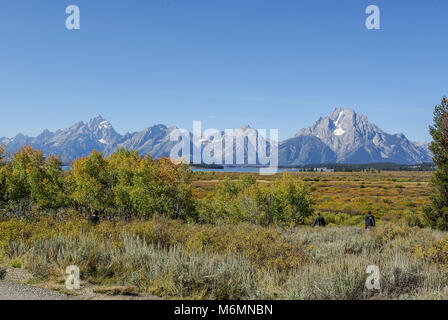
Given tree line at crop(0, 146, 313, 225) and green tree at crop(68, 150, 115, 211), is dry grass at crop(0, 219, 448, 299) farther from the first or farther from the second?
green tree at crop(68, 150, 115, 211)

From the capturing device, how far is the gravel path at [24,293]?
684 centimetres

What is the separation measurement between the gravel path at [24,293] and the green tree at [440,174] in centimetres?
2246

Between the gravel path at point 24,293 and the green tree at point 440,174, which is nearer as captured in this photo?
the gravel path at point 24,293

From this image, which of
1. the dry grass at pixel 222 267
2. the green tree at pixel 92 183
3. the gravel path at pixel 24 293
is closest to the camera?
the gravel path at pixel 24 293

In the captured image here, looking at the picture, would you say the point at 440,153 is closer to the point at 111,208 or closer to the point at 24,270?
the point at 24,270

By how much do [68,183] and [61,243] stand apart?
24.1 m

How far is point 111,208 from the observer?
30812 millimetres

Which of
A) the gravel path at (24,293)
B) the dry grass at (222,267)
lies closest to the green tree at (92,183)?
the dry grass at (222,267)

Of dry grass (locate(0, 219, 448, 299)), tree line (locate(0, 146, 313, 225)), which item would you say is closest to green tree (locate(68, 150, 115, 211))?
tree line (locate(0, 146, 313, 225))

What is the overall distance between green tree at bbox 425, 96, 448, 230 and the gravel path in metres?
22.5

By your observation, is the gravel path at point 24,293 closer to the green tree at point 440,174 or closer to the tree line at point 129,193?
→ the tree line at point 129,193

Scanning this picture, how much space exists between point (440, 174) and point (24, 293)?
23.8 metres

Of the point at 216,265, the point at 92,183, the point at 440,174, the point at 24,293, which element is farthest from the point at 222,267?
the point at 92,183

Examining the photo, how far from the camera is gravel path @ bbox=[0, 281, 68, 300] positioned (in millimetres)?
6840
